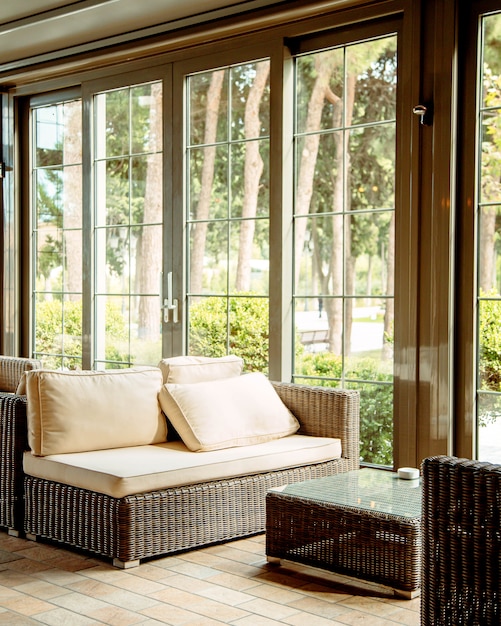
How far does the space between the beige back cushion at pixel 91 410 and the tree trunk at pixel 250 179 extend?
1323 millimetres

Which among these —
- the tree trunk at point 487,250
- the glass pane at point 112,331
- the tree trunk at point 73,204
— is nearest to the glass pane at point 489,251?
the tree trunk at point 487,250

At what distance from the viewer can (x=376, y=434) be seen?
4.87 m

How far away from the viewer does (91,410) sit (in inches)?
159

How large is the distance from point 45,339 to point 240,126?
240cm

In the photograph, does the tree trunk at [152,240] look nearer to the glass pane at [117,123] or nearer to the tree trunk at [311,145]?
the glass pane at [117,123]

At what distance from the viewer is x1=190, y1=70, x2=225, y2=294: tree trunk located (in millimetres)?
5531

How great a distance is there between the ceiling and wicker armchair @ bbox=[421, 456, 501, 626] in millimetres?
3328

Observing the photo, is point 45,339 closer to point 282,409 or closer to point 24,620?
point 282,409

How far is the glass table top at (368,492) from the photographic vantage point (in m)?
3.40

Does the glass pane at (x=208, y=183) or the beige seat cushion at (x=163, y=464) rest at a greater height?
the glass pane at (x=208, y=183)

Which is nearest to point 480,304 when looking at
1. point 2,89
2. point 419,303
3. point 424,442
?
point 419,303

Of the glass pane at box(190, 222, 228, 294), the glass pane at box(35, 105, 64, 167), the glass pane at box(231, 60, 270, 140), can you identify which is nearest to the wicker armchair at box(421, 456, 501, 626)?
the glass pane at box(190, 222, 228, 294)

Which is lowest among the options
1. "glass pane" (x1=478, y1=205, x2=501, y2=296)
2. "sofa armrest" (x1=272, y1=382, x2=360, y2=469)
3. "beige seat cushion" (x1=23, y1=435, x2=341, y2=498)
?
"beige seat cushion" (x1=23, y1=435, x2=341, y2=498)

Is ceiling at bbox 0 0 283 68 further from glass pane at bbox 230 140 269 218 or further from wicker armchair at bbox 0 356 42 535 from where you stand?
wicker armchair at bbox 0 356 42 535
